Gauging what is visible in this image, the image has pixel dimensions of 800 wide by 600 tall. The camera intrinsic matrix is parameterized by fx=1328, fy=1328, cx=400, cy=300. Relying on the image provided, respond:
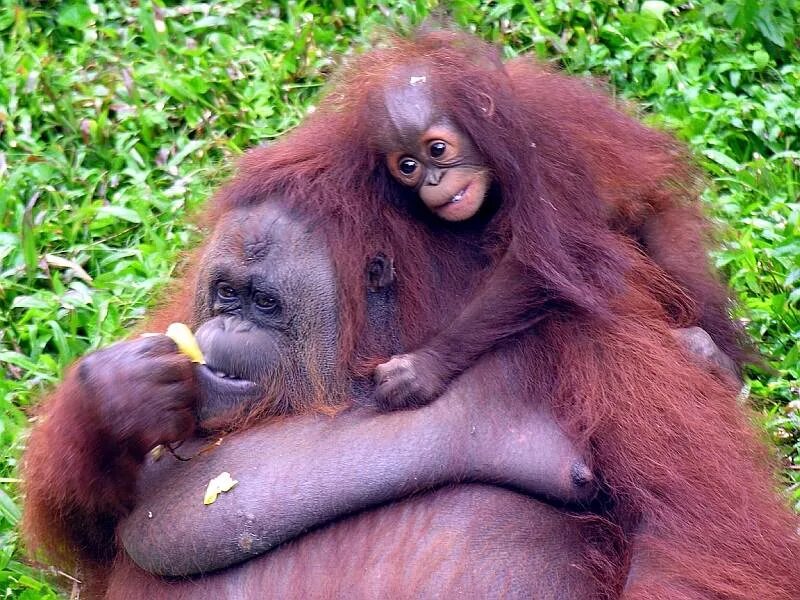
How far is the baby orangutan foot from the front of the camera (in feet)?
10.2

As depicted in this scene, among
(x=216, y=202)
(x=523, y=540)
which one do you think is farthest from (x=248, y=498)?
(x=216, y=202)

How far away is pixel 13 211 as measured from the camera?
501cm

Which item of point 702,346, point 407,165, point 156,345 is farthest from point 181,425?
point 702,346

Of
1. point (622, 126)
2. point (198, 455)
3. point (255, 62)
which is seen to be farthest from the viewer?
point (255, 62)

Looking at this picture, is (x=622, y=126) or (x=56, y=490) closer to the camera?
(x=56, y=490)

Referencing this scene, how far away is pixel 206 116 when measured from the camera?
539 cm

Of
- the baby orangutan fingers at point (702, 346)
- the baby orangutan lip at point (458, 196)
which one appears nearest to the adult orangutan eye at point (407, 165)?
the baby orangutan lip at point (458, 196)

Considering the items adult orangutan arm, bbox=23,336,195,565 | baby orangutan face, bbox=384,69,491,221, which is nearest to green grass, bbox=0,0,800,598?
adult orangutan arm, bbox=23,336,195,565

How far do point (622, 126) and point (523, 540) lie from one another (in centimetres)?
136

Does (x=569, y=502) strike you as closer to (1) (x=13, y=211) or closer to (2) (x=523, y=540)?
(2) (x=523, y=540)

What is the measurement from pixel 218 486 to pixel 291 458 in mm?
183

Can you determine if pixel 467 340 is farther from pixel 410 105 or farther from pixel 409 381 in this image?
pixel 410 105

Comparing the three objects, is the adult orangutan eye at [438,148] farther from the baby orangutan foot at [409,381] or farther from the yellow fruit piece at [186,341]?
the yellow fruit piece at [186,341]

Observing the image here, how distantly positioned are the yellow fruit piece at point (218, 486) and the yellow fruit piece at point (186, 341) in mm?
281
